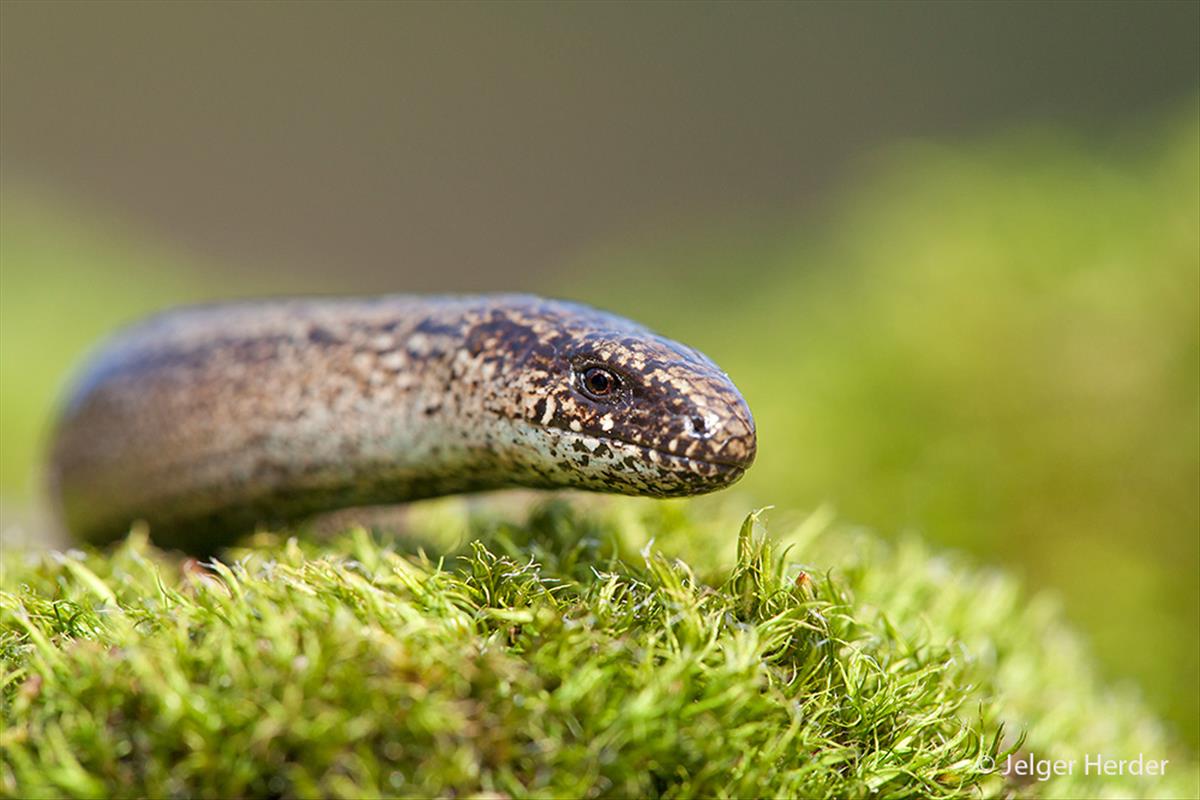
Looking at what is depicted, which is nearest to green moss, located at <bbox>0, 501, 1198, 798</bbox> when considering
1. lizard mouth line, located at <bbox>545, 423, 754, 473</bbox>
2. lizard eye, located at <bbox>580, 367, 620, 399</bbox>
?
lizard mouth line, located at <bbox>545, 423, 754, 473</bbox>

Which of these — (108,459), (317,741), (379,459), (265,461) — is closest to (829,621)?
(317,741)

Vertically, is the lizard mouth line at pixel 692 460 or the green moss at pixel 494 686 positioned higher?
the lizard mouth line at pixel 692 460

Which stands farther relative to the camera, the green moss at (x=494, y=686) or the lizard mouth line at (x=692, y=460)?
the lizard mouth line at (x=692, y=460)

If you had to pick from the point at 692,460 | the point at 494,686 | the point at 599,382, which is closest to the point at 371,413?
the point at 599,382

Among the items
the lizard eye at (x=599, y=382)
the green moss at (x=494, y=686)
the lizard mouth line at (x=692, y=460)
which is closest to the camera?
the green moss at (x=494, y=686)

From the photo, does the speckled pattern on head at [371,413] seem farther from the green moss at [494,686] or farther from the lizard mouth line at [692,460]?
the green moss at [494,686]

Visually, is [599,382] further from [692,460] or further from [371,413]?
[371,413]

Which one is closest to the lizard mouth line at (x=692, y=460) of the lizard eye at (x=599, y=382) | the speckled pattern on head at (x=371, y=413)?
the speckled pattern on head at (x=371, y=413)
